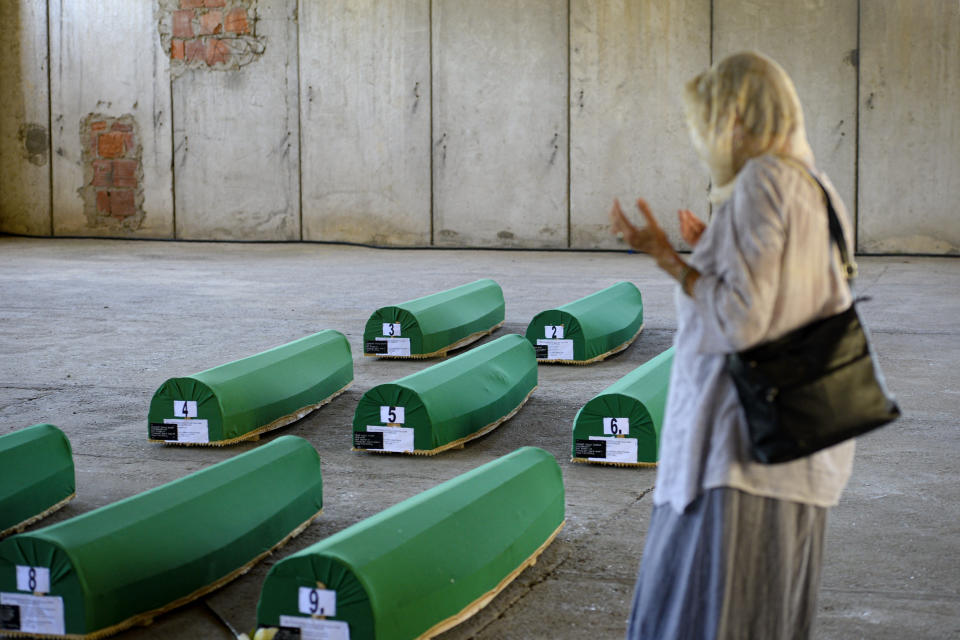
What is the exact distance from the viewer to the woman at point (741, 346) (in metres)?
2.19

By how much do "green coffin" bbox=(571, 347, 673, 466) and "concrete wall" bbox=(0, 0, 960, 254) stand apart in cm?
999

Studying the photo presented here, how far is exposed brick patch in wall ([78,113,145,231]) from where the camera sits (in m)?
16.6

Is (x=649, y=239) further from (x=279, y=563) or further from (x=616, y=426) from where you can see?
(x=616, y=426)

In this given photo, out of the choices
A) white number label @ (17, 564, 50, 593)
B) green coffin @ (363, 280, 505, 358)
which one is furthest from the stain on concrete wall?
white number label @ (17, 564, 50, 593)

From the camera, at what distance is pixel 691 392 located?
234 cm

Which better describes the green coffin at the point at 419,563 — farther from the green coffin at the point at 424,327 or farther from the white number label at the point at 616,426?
the green coffin at the point at 424,327

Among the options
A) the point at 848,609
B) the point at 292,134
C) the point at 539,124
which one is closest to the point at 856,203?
the point at 539,124

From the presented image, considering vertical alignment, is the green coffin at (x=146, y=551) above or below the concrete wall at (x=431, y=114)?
below

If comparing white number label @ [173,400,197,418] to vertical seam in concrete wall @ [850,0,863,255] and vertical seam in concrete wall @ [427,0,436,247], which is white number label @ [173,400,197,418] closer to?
vertical seam in concrete wall @ [427,0,436,247]

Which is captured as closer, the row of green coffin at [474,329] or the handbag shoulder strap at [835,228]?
the handbag shoulder strap at [835,228]

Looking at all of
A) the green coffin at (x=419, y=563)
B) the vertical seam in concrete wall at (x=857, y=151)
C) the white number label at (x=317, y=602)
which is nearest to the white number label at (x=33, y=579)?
the green coffin at (x=419, y=563)

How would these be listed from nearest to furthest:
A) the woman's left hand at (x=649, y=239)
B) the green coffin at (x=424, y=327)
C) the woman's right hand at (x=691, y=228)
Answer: the woman's left hand at (x=649, y=239), the woman's right hand at (x=691, y=228), the green coffin at (x=424, y=327)

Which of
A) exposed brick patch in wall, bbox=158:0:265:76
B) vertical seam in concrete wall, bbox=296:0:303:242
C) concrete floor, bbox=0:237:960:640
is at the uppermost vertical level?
exposed brick patch in wall, bbox=158:0:265:76

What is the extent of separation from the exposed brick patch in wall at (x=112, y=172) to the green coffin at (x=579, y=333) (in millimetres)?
10461
